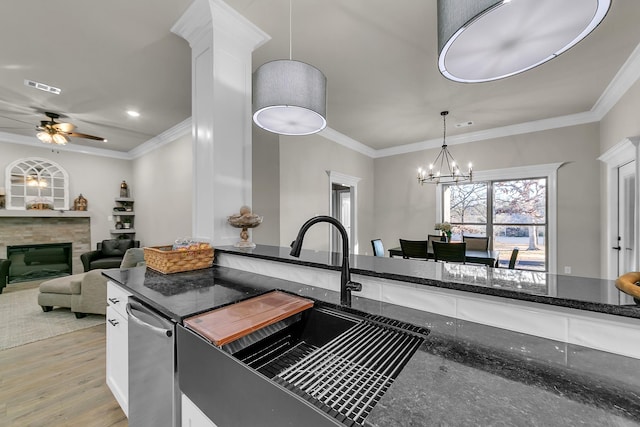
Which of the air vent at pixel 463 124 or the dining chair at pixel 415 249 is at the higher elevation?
the air vent at pixel 463 124

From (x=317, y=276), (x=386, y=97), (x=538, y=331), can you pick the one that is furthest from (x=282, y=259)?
(x=386, y=97)

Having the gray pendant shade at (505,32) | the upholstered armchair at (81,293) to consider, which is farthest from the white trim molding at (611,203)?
the upholstered armchair at (81,293)

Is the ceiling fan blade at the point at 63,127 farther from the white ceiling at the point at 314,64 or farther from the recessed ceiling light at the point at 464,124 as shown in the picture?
the recessed ceiling light at the point at 464,124

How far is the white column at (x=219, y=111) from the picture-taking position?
6.79 ft

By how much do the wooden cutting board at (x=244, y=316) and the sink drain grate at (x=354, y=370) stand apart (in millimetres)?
210

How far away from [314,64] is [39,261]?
6480 mm

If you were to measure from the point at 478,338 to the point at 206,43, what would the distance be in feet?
8.58

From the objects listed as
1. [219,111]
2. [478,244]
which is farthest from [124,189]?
[478,244]

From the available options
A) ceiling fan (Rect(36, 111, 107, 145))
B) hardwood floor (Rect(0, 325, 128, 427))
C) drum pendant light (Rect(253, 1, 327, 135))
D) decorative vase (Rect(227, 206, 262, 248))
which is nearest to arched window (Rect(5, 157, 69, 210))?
ceiling fan (Rect(36, 111, 107, 145))

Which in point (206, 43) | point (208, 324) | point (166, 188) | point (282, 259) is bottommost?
point (208, 324)

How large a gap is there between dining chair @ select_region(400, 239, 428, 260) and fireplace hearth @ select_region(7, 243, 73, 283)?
6.66 meters

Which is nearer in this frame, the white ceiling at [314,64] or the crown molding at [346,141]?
the white ceiling at [314,64]

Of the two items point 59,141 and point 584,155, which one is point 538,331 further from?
point 59,141

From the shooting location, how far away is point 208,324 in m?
0.95
